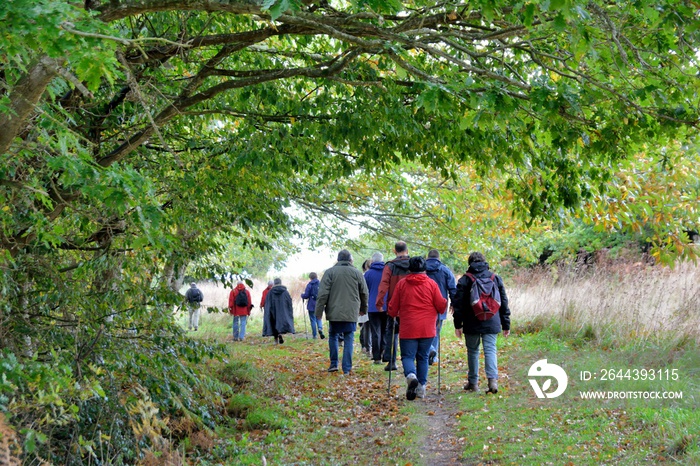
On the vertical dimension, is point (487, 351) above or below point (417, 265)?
below

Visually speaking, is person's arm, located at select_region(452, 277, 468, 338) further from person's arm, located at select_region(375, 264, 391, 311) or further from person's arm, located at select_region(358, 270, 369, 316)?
person's arm, located at select_region(358, 270, 369, 316)

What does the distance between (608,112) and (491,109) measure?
1469 millimetres

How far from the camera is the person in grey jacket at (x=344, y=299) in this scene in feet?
36.7

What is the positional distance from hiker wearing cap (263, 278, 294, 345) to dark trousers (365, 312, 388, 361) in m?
5.80

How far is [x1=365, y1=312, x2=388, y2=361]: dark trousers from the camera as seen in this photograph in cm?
1213

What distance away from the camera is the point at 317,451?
7.03 metres

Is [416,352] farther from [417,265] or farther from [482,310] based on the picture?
[417,265]

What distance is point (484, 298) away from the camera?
28.6 ft

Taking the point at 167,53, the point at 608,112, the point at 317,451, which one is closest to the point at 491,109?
the point at 608,112

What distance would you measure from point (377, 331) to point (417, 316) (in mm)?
3634

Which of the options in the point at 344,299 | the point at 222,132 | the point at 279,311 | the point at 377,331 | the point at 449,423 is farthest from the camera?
the point at 279,311

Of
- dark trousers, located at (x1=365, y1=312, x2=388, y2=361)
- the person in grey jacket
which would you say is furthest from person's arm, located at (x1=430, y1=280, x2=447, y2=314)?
dark trousers, located at (x1=365, y1=312, x2=388, y2=361)

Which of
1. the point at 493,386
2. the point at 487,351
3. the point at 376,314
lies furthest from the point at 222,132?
the point at 493,386

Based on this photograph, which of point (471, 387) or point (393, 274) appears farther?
point (393, 274)
